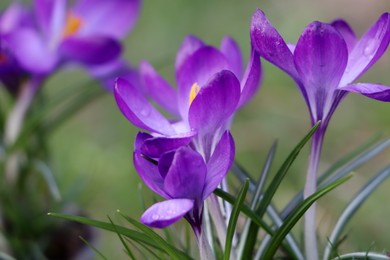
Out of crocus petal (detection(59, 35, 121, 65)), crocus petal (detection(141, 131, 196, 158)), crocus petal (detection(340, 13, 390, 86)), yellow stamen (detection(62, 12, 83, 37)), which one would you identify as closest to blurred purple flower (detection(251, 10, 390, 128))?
crocus petal (detection(340, 13, 390, 86))

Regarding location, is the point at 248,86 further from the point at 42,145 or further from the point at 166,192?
the point at 42,145

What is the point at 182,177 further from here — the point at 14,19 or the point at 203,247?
the point at 14,19

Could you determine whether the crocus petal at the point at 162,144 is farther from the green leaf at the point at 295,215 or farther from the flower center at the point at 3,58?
the flower center at the point at 3,58

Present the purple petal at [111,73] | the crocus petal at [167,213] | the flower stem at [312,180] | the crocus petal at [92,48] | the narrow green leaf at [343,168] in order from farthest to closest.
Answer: the purple petal at [111,73] → the crocus petal at [92,48] → the narrow green leaf at [343,168] → the flower stem at [312,180] → the crocus petal at [167,213]

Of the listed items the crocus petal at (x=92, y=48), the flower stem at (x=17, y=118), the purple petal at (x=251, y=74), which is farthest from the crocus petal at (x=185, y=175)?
the flower stem at (x=17, y=118)

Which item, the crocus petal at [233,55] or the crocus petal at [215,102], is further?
the crocus petal at [233,55]

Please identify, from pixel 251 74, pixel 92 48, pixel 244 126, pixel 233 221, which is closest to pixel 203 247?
pixel 233 221

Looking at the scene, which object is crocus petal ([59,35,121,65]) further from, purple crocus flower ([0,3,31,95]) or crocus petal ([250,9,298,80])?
crocus petal ([250,9,298,80])
